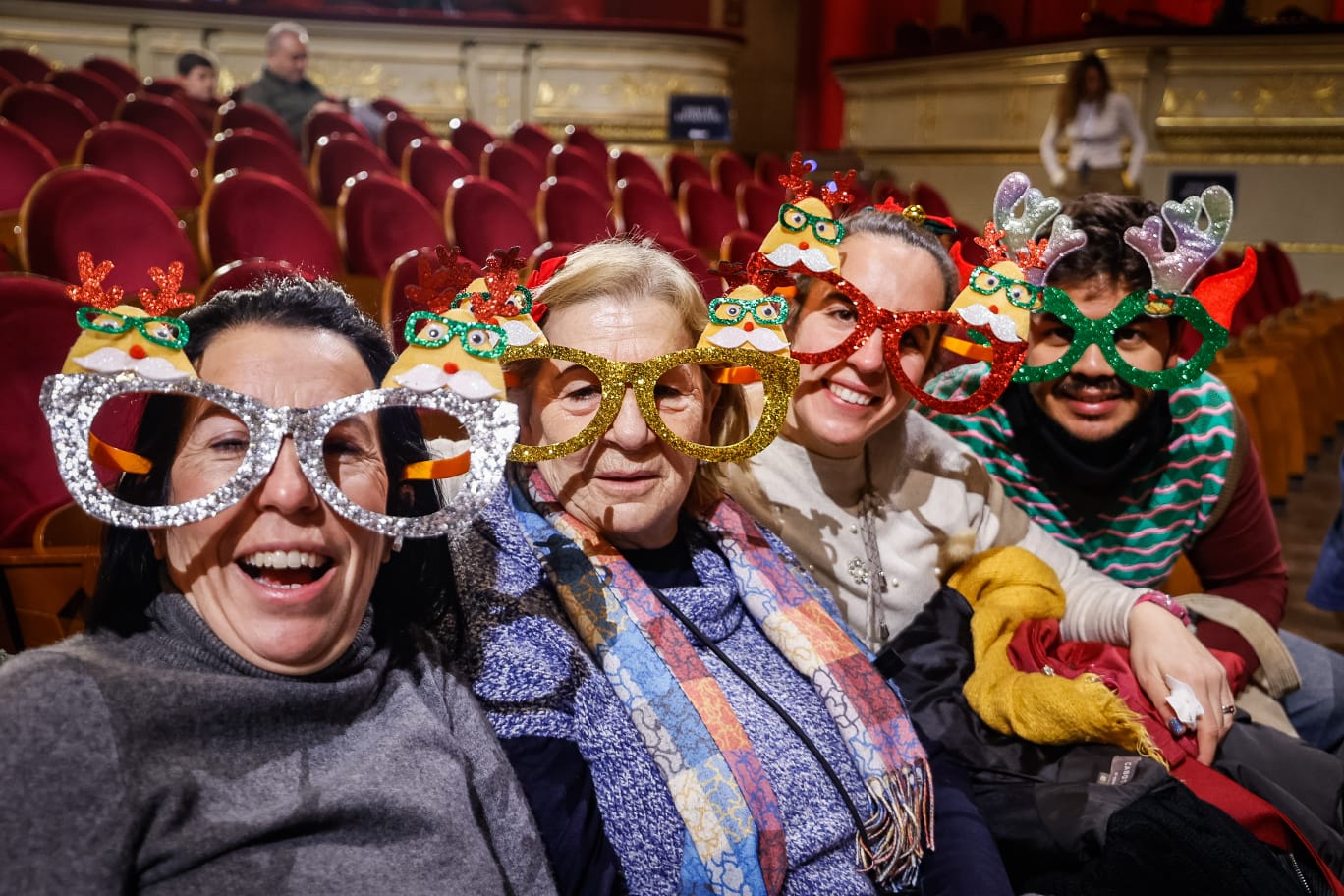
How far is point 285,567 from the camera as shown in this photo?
86cm

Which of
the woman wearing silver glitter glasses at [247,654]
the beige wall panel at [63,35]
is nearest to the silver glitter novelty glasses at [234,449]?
the woman wearing silver glitter glasses at [247,654]

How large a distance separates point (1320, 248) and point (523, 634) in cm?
758

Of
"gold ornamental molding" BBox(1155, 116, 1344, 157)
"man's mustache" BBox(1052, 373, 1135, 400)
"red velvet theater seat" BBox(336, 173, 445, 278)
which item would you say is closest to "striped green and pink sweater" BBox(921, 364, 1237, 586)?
"man's mustache" BBox(1052, 373, 1135, 400)

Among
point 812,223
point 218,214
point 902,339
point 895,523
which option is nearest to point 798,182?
point 812,223

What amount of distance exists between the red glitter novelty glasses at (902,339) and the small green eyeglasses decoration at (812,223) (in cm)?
5

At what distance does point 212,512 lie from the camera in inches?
31.9

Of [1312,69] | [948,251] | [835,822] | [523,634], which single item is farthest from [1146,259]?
[1312,69]

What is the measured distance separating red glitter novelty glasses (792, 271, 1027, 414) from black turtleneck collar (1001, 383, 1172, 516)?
0.89ft

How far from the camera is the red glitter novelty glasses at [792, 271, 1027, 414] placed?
140cm

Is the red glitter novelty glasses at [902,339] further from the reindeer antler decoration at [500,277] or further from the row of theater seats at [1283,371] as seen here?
the row of theater seats at [1283,371]

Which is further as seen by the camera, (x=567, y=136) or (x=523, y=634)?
(x=567, y=136)

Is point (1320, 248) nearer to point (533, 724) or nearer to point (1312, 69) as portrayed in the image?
point (1312, 69)

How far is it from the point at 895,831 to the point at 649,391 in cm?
53

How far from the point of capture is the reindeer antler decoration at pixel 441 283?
0.93 m
